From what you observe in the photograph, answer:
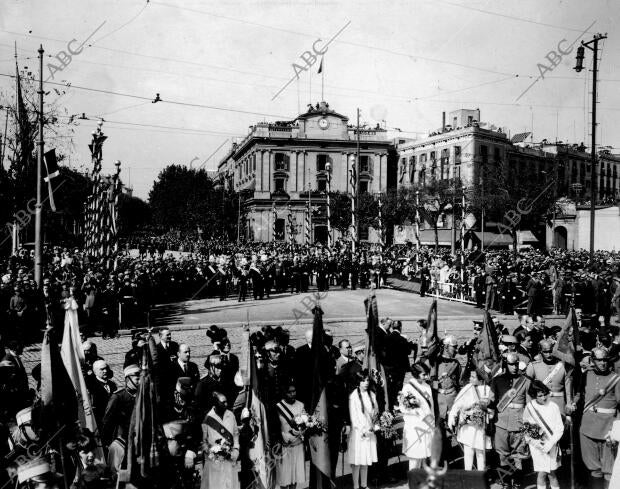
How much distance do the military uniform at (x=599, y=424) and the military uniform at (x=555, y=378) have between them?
25.5 inches

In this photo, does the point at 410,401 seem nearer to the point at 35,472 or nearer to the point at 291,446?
the point at 291,446

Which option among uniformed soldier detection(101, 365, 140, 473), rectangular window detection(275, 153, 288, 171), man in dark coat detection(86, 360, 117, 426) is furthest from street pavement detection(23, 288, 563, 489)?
rectangular window detection(275, 153, 288, 171)

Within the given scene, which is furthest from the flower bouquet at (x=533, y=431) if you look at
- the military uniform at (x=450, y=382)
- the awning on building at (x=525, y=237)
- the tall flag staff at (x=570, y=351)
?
Result: the awning on building at (x=525, y=237)

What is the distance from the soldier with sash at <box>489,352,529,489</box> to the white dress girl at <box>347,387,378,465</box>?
1591 mm

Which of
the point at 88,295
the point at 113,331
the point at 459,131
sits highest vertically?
the point at 459,131

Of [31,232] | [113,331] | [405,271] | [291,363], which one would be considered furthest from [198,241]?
[291,363]

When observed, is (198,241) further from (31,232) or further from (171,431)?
(171,431)

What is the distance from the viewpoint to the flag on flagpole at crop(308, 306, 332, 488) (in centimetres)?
679

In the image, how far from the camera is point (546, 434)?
22.3 ft

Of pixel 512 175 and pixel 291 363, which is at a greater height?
pixel 512 175

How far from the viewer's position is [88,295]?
624 inches

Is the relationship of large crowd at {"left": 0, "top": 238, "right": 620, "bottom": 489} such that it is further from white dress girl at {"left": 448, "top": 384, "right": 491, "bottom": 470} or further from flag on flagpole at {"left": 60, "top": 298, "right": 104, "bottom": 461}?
flag on flagpole at {"left": 60, "top": 298, "right": 104, "bottom": 461}

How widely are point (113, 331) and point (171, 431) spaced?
1111cm

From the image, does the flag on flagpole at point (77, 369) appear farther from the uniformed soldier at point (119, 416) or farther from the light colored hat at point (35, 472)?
the light colored hat at point (35, 472)
